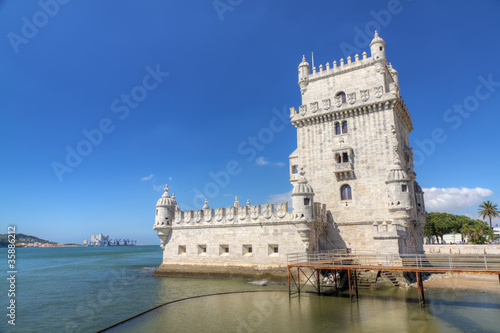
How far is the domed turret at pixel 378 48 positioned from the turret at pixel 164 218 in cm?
2639

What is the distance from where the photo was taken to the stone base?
26109 mm

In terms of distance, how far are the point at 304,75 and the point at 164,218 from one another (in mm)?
22071

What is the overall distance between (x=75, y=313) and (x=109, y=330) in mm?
5792

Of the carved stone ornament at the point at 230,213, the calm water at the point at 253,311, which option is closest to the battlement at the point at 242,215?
the carved stone ornament at the point at 230,213

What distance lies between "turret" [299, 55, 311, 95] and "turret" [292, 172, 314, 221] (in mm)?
12245

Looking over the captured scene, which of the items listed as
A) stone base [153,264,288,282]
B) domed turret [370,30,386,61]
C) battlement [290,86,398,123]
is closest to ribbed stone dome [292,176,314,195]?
stone base [153,264,288,282]

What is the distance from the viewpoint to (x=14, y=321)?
1828 centimetres

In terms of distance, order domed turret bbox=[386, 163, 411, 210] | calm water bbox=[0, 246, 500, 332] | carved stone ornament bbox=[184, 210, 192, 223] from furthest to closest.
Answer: carved stone ornament bbox=[184, 210, 192, 223]
domed turret bbox=[386, 163, 411, 210]
calm water bbox=[0, 246, 500, 332]

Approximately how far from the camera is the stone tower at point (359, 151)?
87.5ft

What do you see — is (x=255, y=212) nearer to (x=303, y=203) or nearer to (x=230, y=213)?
(x=230, y=213)

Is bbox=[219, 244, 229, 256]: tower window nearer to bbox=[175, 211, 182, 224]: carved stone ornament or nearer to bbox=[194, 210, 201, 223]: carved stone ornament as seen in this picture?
bbox=[194, 210, 201, 223]: carved stone ornament

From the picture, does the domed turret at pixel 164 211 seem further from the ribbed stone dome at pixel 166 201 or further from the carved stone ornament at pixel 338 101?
the carved stone ornament at pixel 338 101

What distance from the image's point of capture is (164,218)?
33281 millimetres

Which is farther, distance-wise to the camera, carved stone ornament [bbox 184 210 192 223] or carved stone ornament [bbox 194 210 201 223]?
carved stone ornament [bbox 184 210 192 223]
